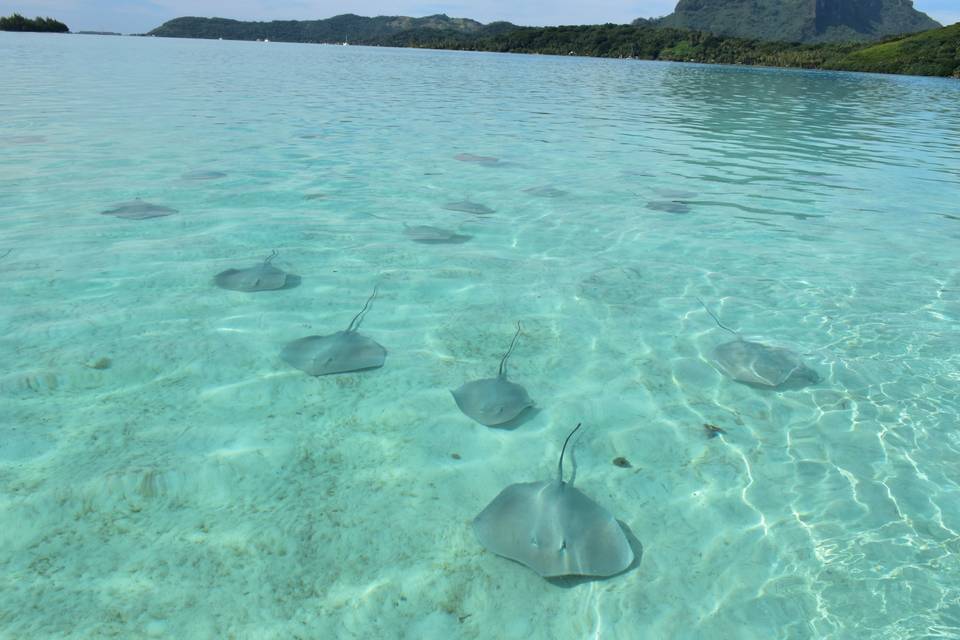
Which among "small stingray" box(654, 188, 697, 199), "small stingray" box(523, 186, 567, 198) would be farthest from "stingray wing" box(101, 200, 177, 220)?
"small stingray" box(654, 188, 697, 199)

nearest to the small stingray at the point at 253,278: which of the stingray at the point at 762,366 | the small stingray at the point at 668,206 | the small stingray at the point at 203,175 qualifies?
the stingray at the point at 762,366

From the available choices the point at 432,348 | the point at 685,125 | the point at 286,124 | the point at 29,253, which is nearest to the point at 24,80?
the point at 286,124

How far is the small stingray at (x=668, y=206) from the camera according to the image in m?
9.65

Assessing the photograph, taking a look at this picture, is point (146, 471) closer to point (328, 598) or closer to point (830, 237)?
point (328, 598)

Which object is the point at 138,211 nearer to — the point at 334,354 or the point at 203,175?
the point at 203,175

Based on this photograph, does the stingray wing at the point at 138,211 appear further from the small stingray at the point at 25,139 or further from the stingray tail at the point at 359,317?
the small stingray at the point at 25,139

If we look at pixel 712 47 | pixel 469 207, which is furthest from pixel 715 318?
pixel 712 47

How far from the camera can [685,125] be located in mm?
20812

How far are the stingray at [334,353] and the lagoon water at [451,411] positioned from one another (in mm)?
113

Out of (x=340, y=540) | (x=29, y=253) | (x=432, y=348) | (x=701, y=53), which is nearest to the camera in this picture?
(x=340, y=540)

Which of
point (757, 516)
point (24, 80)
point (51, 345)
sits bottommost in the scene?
point (757, 516)

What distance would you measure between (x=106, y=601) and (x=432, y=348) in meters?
3.00

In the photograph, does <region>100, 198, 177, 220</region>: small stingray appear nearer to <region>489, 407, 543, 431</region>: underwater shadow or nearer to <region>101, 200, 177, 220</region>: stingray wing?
<region>101, 200, 177, 220</region>: stingray wing

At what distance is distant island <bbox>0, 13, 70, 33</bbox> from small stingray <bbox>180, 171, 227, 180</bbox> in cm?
12926
